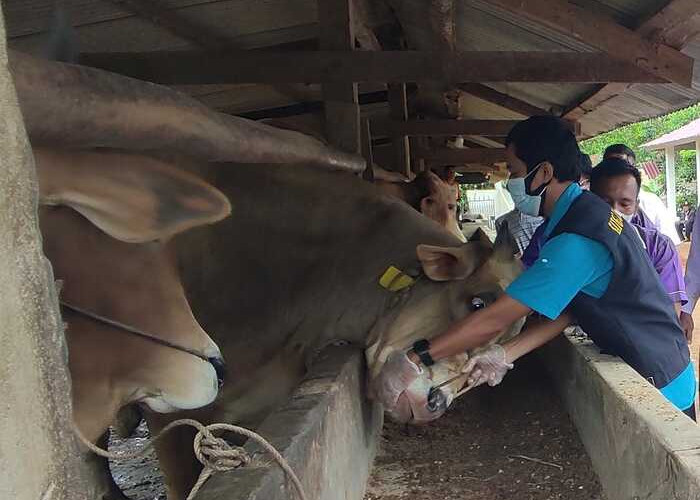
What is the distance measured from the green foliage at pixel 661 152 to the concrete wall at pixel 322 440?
27904 millimetres

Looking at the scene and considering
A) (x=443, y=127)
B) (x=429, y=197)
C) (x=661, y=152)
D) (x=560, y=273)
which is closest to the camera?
(x=560, y=273)

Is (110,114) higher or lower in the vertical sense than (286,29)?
higher

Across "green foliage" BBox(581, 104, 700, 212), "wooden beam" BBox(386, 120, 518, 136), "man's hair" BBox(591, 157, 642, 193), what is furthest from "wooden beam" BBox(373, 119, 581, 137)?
"green foliage" BBox(581, 104, 700, 212)

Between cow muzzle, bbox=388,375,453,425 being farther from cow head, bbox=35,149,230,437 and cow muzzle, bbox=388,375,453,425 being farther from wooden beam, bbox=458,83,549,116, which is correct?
wooden beam, bbox=458,83,549,116

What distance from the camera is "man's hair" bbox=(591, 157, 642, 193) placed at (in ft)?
13.8

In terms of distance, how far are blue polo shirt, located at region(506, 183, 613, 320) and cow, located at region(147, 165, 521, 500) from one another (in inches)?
21.8

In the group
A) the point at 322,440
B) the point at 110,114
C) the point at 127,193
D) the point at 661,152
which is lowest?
Result: the point at 661,152

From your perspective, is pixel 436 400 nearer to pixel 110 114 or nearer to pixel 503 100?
pixel 110 114

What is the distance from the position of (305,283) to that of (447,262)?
2.53 feet

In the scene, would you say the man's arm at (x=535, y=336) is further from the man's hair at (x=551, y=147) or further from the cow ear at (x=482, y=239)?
the man's hair at (x=551, y=147)

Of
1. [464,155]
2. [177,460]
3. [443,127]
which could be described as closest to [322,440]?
[177,460]

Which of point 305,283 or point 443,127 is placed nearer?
point 305,283

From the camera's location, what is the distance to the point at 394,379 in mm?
3105

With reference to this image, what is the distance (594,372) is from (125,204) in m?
2.11
